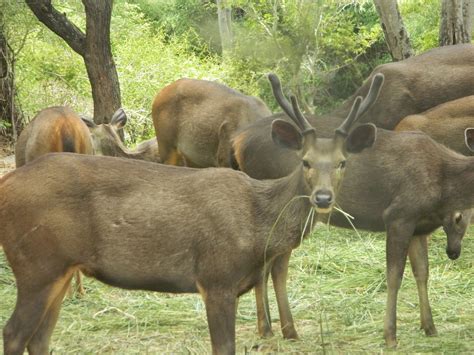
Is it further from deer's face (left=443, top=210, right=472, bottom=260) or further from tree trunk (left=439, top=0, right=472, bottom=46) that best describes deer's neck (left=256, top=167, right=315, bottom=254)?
tree trunk (left=439, top=0, right=472, bottom=46)

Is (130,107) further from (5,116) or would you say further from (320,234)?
(320,234)

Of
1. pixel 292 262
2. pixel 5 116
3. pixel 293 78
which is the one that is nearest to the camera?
pixel 292 262

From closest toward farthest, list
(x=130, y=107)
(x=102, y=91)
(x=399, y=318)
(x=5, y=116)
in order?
(x=399, y=318), (x=102, y=91), (x=5, y=116), (x=130, y=107)

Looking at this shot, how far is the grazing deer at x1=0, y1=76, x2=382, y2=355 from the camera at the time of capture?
19.4 ft

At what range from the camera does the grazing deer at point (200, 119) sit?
11727 millimetres

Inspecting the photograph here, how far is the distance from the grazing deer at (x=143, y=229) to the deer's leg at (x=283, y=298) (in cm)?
141

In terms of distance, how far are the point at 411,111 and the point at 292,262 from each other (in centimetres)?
211

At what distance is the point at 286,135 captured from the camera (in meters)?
6.79

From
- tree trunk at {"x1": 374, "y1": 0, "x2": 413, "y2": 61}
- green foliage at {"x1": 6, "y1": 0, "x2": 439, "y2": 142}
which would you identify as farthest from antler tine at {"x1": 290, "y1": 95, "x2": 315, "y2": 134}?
green foliage at {"x1": 6, "y1": 0, "x2": 439, "y2": 142}

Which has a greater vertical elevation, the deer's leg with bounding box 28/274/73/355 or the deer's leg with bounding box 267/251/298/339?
the deer's leg with bounding box 28/274/73/355

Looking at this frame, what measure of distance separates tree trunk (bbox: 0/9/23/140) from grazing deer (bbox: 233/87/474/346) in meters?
14.8

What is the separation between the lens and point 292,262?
10.4m

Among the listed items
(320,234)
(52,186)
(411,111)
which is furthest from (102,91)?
(52,186)

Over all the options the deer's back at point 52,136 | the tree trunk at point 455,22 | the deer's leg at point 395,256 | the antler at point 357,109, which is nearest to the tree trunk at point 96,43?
the deer's back at point 52,136
